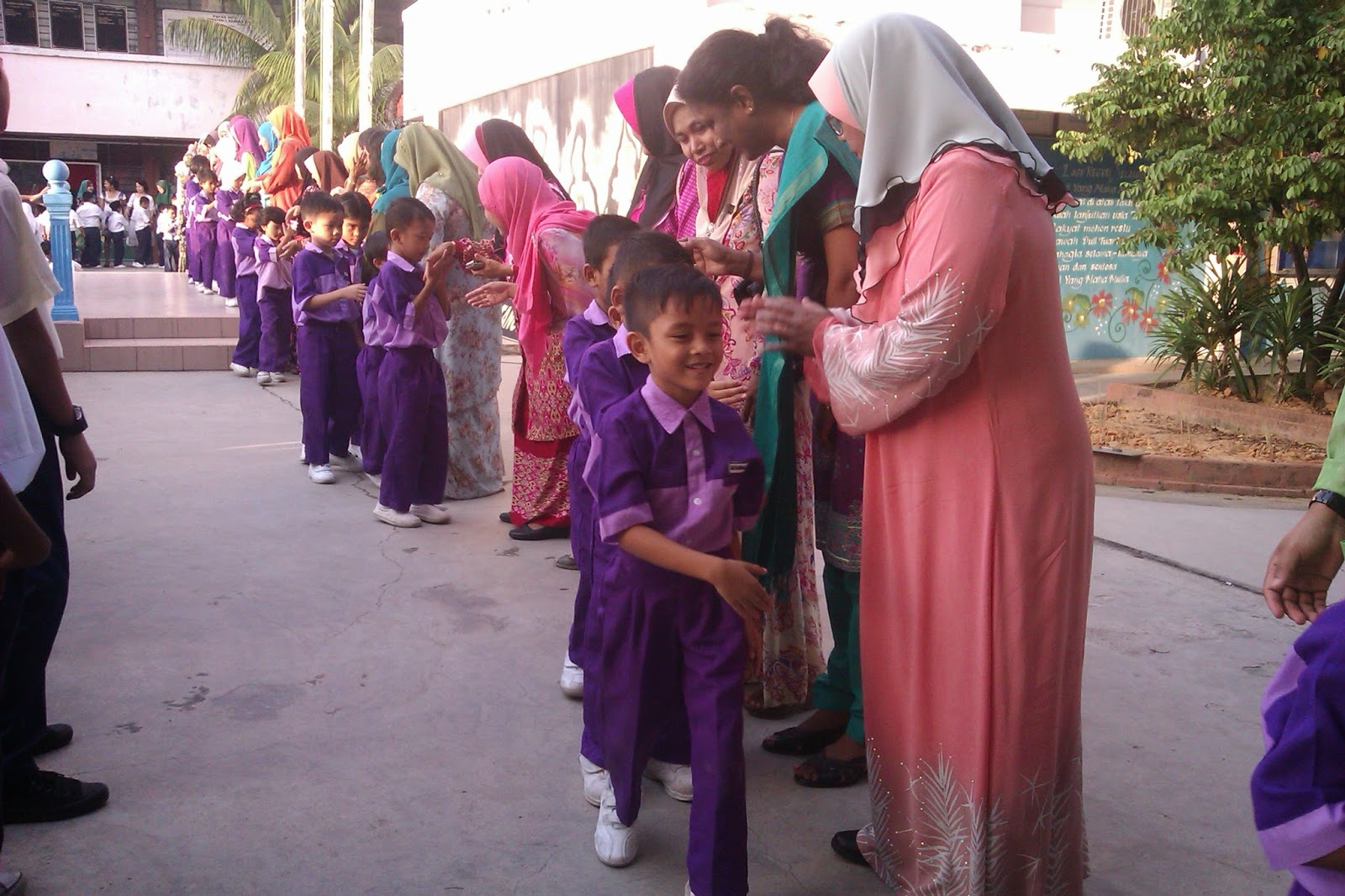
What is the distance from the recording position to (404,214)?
15.9ft

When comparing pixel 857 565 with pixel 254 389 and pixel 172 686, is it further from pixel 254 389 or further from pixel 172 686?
pixel 254 389

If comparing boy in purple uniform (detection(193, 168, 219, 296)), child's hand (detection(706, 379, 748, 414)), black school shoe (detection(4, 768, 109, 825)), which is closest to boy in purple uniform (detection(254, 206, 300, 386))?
boy in purple uniform (detection(193, 168, 219, 296))

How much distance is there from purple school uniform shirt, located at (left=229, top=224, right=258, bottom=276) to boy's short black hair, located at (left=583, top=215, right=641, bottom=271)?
704cm

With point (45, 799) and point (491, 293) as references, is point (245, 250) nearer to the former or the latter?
point (491, 293)

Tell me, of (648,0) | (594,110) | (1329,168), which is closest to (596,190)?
(594,110)

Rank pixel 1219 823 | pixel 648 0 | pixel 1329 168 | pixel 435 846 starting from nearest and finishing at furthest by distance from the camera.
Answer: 1. pixel 435 846
2. pixel 1219 823
3. pixel 1329 168
4. pixel 648 0

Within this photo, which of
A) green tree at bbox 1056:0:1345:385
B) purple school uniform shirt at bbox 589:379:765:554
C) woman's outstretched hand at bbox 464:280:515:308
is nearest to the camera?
purple school uniform shirt at bbox 589:379:765:554

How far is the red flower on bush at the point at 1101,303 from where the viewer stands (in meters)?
10.7

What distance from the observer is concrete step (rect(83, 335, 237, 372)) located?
1009cm

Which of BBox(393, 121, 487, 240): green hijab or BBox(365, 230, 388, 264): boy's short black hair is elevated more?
BBox(393, 121, 487, 240): green hijab

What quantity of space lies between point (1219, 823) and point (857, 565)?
1019mm

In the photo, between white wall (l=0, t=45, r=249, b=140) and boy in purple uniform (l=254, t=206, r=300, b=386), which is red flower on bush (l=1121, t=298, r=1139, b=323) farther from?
white wall (l=0, t=45, r=249, b=140)

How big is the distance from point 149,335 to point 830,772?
1002 cm

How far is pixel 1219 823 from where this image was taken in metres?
2.62
